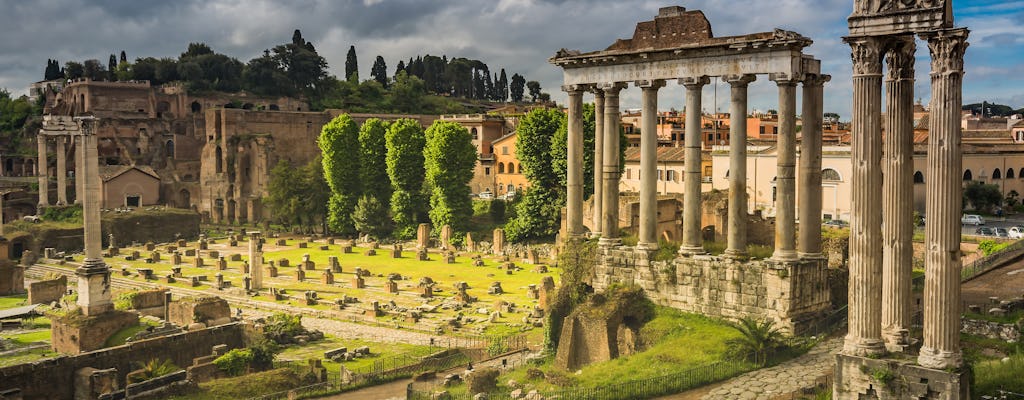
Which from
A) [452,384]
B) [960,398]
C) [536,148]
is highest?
[536,148]

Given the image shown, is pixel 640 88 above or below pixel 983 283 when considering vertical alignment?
above

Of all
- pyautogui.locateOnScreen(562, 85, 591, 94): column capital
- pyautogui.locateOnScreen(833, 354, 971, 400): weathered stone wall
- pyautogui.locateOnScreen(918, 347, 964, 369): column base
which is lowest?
pyautogui.locateOnScreen(833, 354, 971, 400): weathered stone wall

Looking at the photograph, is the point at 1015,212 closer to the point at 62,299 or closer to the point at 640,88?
the point at 640,88

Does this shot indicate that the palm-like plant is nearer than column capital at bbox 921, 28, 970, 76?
No

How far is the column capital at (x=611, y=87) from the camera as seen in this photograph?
25.6m

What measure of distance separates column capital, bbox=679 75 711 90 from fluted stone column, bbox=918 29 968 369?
374 inches

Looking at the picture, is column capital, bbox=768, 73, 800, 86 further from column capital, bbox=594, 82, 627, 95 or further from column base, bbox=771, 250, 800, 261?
column capital, bbox=594, 82, 627, 95

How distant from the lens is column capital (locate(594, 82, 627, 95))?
2562 cm

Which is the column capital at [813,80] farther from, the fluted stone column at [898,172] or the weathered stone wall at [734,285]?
the fluted stone column at [898,172]

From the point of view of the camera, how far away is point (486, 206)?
200 ft

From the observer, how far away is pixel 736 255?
23.4 metres

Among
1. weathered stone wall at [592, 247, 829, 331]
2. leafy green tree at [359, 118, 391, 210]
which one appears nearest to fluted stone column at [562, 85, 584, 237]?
weathered stone wall at [592, 247, 829, 331]

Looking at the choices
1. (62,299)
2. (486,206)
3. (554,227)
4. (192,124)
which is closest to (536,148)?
(554,227)

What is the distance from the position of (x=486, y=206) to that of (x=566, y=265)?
34.6 m
